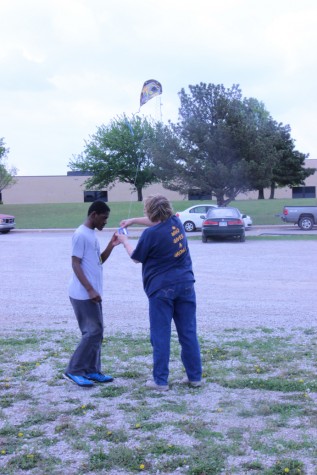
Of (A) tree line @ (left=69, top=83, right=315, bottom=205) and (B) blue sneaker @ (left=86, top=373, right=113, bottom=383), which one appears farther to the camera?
(A) tree line @ (left=69, top=83, right=315, bottom=205)

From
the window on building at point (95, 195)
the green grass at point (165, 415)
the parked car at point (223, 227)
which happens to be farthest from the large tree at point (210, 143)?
the window on building at point (95, 195)

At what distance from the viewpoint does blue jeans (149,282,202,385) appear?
19.0 feet

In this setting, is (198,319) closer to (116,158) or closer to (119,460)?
(119,460)

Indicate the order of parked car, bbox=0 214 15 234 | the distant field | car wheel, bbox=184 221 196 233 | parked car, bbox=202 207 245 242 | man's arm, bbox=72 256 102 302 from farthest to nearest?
1. the distant field
2. parked car, bbox=0 214 15 234
3. car wheel, bbox=184 221 196 233
4. parked car, bbox=202 207 245 242
5. man's arm, bbox=72 256 102 302

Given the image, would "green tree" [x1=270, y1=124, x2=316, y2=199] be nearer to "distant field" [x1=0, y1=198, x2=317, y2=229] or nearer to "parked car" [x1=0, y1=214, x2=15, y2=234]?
"distant field" [x1=0, y1=198, x2=317, y2=229]

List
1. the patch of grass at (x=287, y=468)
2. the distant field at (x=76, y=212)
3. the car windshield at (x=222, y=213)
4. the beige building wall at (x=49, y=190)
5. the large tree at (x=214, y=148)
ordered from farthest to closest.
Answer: the beige building wall at (x=49, y=190), the distant field at (x=76, y=212), the large tree at (x=214, y=148), the car windshield at (x=222, y=213), the patch of grass at (x=287, y=468)

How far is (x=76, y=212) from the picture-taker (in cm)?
4834

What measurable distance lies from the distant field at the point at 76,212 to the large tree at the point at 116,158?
8.77 meters

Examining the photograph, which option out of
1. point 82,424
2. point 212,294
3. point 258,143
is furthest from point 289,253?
point 258,143

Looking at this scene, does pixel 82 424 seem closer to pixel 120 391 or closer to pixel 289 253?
pixel 120 391

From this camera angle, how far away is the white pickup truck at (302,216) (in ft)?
104

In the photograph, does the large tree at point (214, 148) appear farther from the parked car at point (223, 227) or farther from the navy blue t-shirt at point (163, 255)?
the navy blue t-shirt at point (163, 255)

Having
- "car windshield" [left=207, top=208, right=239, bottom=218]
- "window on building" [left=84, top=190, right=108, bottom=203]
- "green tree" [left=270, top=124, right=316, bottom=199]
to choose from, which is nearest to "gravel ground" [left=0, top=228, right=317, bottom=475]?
"car windshield" [left=207, top=208, right=239, bottom=218]

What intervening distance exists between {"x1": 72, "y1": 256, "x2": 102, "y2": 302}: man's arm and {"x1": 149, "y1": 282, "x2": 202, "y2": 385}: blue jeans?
51cm
